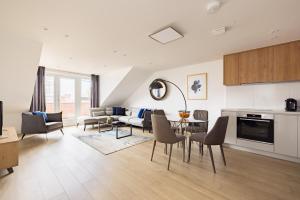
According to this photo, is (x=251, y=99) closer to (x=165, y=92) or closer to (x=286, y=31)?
(x=286, y=31)

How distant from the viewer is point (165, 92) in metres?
5.57

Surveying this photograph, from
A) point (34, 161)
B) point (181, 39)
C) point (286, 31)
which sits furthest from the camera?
point (181, 39)

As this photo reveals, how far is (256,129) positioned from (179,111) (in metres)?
1.72

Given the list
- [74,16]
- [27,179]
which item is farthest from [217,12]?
[27,179]

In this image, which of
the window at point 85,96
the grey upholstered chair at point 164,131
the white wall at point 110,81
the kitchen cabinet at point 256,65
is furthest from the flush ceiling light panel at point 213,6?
the window at point 85,96

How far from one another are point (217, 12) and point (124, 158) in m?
2.91

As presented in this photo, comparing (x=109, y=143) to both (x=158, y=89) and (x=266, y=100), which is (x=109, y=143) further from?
(x=266, y=100)

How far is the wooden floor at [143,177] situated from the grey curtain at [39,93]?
2.45 metres

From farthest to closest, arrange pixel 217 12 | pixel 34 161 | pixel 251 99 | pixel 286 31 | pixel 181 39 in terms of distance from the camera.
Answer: pixel 251 99 < pixel 181 39 < pixel 34 161 < pixel 286 31 < pixel 217 12

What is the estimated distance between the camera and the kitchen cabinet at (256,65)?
3.11 meters

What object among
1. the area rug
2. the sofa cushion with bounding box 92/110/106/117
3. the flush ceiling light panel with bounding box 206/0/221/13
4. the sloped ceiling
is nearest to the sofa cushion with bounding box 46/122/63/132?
the area rug

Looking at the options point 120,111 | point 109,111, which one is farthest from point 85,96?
point 120,111

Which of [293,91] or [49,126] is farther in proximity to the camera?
[49,126]

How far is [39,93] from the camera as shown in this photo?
5078 mm
